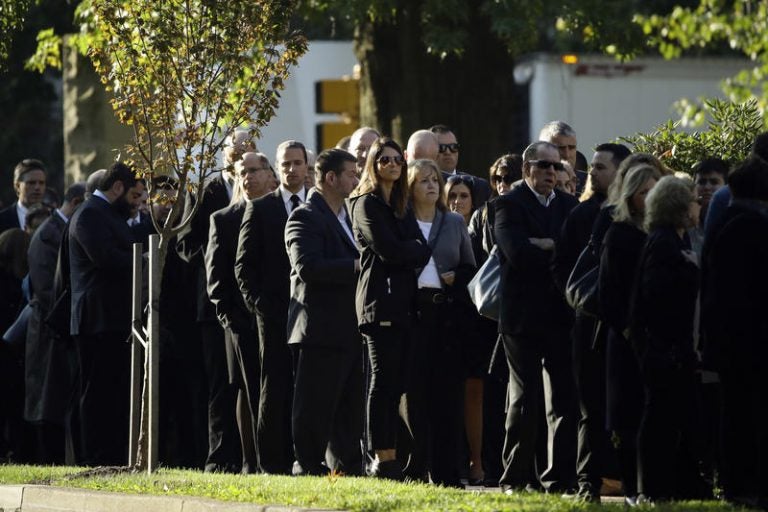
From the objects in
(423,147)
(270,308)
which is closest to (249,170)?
(270,308)

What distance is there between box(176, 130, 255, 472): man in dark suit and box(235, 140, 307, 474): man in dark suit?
59 centimetres

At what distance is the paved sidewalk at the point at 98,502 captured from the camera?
35.4 ft

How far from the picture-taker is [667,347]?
33.7 feet

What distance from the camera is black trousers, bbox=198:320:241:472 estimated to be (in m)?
13.8

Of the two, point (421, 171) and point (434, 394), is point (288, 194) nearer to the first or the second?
point (421, 171)

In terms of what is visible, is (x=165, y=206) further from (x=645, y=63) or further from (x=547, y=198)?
(x=645, y=63)

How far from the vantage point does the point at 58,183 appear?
3538 cm

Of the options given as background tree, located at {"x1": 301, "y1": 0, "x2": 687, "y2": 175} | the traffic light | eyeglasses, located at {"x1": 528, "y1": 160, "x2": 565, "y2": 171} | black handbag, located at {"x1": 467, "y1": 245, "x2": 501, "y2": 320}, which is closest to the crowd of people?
eyeglasses, located at {"x1": 528, "y1": 160, "x2": 565, "y2": 171}

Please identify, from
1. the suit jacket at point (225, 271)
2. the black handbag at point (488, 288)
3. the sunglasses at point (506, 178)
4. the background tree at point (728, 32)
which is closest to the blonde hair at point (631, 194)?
the background tree at point (728, 32)

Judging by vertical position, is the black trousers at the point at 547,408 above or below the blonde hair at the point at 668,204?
below

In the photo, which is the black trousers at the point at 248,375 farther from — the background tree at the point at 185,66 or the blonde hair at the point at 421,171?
the blonde hair at the point at 421,171

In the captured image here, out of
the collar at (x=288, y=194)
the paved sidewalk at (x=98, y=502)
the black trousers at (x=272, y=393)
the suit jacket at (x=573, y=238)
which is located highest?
the collar at (x=288, y=194)

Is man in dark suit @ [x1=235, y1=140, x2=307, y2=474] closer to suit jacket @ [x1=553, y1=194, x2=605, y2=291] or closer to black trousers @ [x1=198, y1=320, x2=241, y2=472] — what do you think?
black trousers @ [x1=198, y1=320, x2=241, y2=472]

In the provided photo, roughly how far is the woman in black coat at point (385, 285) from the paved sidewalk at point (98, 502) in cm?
152
